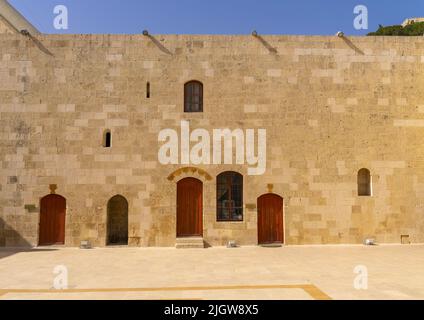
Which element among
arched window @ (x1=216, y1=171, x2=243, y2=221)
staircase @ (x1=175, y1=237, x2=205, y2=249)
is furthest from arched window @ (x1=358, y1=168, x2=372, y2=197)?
staircase @ (x1=175, y1=237, x2=205, y2=249)

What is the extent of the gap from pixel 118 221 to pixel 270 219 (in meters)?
6.13

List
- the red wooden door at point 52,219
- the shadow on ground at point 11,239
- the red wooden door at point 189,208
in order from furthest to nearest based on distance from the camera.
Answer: the red wooden door at point 189,208 → the red wooden door at point 52,219 → the shadow on ground at point 11,239

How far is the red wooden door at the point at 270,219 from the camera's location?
47.9ft

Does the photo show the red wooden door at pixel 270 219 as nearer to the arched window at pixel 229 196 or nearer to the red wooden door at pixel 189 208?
the arched window at pixel 229 196

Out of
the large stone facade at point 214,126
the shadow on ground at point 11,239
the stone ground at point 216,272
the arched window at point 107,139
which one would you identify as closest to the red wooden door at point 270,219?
the large stone facade at point 214,126

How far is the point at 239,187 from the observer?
48.1ft

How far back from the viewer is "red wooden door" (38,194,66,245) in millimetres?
14250

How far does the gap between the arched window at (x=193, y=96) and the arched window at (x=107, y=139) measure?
3308mm

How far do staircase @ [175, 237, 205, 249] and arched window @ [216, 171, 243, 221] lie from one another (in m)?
1.24

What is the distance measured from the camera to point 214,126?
14711 millimetres

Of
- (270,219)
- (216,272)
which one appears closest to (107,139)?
(270,219)

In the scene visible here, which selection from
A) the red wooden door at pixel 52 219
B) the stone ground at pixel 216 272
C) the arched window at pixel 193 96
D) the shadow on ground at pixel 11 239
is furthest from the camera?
the arched window at pixel 193 96
